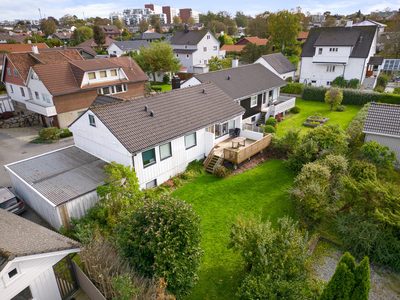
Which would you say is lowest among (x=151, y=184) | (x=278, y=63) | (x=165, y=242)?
(x=151, y=184)

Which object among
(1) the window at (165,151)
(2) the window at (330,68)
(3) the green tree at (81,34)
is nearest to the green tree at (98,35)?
(3) the green tree at (81,34)

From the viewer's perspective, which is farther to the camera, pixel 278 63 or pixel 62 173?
pixel 278 63

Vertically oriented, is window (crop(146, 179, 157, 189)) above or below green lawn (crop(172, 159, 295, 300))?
above

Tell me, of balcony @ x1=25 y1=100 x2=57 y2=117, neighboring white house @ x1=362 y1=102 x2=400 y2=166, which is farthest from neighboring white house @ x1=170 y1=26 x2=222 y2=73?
neighboring white house @ x1=362 y1=102 x2=400 y2=166

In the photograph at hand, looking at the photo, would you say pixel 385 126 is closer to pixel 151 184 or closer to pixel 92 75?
pixel 151 184

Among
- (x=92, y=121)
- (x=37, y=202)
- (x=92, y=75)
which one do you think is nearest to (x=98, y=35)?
(x=92, y=75)

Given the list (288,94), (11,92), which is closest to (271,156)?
(288,94)

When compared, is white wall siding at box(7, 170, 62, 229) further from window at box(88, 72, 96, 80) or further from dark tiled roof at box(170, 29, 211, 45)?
dark tiled roof at box(170, 29, 211, 45)
